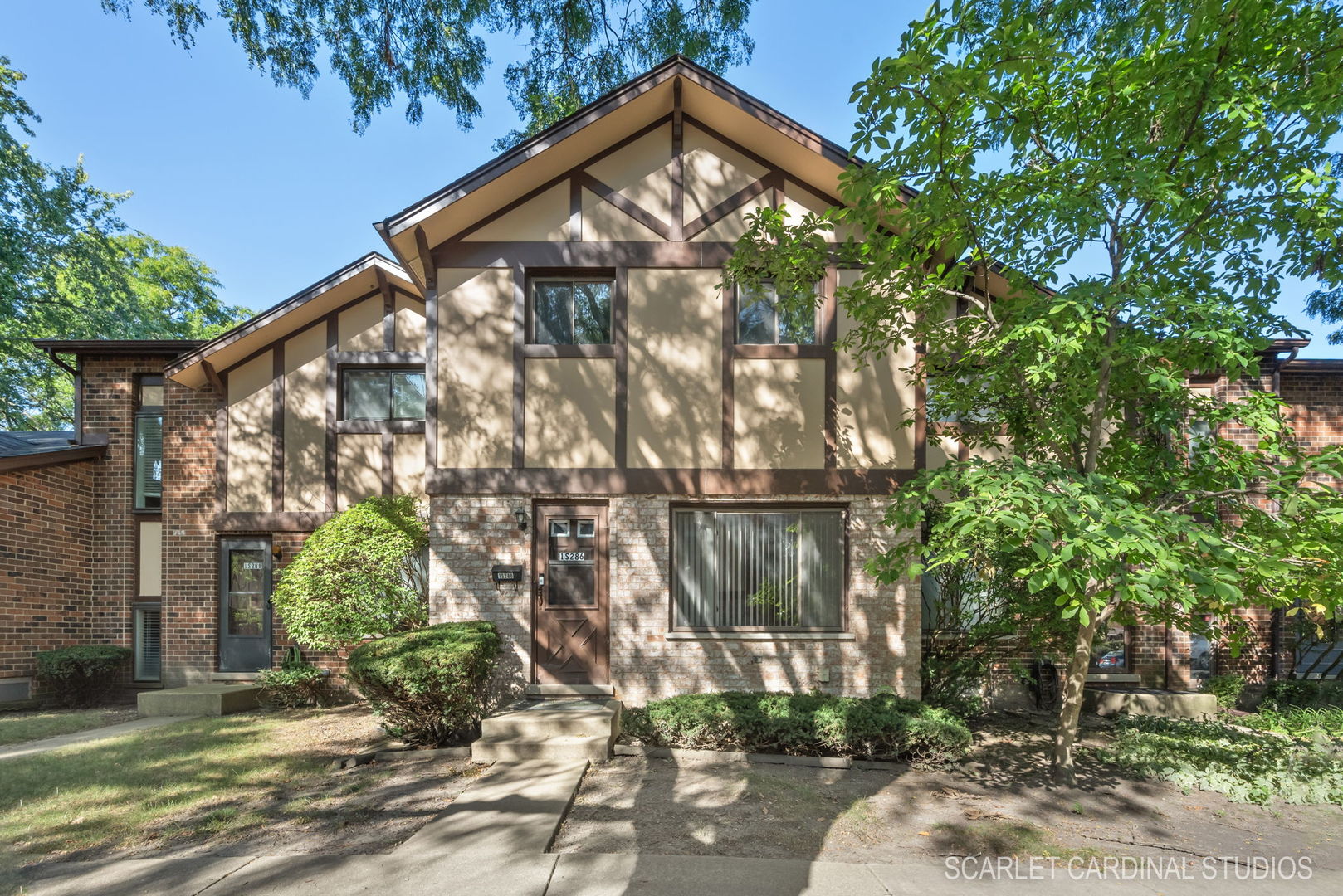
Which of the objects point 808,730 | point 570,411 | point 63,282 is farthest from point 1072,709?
point 63,282

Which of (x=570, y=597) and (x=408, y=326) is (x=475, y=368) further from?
(x=570, y=597)

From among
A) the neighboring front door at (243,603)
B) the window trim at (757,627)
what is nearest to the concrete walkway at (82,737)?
the neighboring front door at (243,603)

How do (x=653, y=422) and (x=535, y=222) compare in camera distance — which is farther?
(x=535, y=222)

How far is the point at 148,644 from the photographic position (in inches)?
405

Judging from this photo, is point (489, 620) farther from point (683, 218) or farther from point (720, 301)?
point (683, 218)

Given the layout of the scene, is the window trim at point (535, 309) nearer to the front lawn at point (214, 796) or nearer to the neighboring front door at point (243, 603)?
the front lawn at point (214, 796)

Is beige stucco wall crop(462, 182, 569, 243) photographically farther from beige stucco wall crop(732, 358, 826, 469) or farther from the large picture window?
the large picture window

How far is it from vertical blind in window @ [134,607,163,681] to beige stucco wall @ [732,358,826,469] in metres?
9.69

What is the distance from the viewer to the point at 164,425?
1024 cm

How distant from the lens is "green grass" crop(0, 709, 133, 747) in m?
7.66

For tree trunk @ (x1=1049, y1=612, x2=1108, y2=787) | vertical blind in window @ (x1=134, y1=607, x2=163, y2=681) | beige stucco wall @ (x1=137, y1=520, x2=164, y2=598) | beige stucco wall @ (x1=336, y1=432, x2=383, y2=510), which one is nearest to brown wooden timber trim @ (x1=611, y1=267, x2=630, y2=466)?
beige stucco wall @ (x1=336, y1=432, x2=383, y2=510)

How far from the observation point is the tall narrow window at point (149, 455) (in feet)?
33.8

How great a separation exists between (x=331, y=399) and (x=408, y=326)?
1.59 meters

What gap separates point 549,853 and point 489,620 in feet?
12.4
